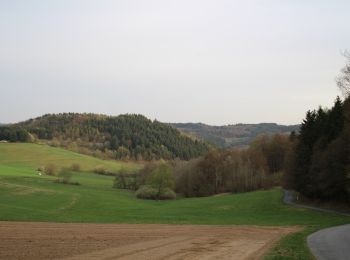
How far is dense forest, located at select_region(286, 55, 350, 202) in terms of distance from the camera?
57688 mm

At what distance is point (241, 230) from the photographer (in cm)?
3909

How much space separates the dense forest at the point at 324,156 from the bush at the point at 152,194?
128 feet

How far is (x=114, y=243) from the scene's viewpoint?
25.5 meters

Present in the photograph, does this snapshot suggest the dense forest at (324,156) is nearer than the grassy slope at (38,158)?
Yes

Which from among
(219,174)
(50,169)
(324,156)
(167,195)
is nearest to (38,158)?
(50,169)

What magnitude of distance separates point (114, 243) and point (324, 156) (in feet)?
141

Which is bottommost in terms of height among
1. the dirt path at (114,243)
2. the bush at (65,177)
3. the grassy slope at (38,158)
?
the dirt path at (114,243)

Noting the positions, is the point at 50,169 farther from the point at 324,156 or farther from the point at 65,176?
the point at 324,156

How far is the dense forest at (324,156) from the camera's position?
5769 centimetres

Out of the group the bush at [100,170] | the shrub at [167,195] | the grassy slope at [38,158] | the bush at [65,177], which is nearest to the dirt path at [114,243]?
the shrub at [167,195]

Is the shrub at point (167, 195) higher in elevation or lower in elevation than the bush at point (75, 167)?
lower

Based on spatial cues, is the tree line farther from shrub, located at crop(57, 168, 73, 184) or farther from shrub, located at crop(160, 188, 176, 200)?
shrub, located at crop(57, 168, 73, 184)

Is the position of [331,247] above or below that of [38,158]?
below

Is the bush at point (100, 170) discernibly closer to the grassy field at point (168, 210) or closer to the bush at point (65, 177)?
the grassy field at point (168, 210)
